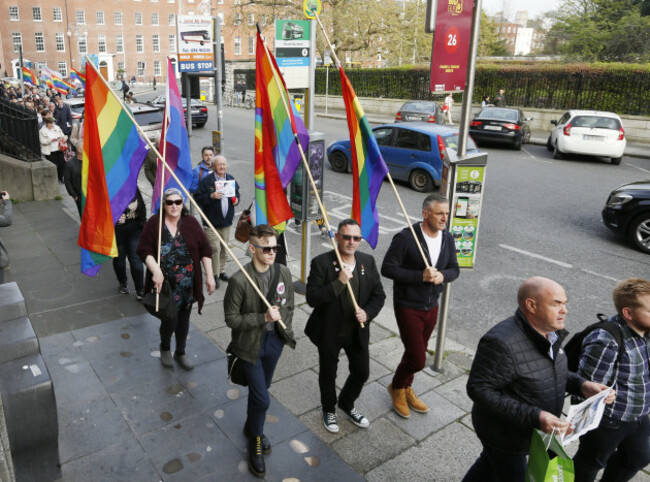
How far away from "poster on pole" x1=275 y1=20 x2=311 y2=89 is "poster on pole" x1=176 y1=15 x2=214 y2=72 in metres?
2.56

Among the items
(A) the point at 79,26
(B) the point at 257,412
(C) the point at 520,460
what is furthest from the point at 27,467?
(A) the point at 79,26

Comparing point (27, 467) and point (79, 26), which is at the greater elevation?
point (79, 26)

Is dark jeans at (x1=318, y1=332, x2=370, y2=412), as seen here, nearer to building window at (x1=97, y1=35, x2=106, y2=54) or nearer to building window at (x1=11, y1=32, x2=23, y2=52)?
building window at (x1=11, y1=32, x2=23, y2=52)

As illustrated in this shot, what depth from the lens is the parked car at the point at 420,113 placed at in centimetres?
2297

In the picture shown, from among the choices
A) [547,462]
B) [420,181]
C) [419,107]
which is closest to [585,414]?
[547,462]

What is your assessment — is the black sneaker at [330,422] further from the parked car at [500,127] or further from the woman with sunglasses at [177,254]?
the parked car at [500,127]

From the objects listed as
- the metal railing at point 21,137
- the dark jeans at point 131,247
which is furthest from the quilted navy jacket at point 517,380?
the metal railing at point 21,137

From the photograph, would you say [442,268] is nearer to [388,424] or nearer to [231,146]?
[388,424]

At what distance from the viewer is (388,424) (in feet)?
15.0

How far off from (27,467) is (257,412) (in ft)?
5.05

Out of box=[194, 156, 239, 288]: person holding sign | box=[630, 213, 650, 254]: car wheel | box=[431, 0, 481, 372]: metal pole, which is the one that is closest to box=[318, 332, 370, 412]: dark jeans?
box=[431, 0, 481, 372]: metal pole

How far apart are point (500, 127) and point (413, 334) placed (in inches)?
664

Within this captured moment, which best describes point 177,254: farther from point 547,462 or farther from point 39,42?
point 39,42

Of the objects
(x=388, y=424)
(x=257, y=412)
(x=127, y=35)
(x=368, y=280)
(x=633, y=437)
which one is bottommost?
(x=388, y=424)
